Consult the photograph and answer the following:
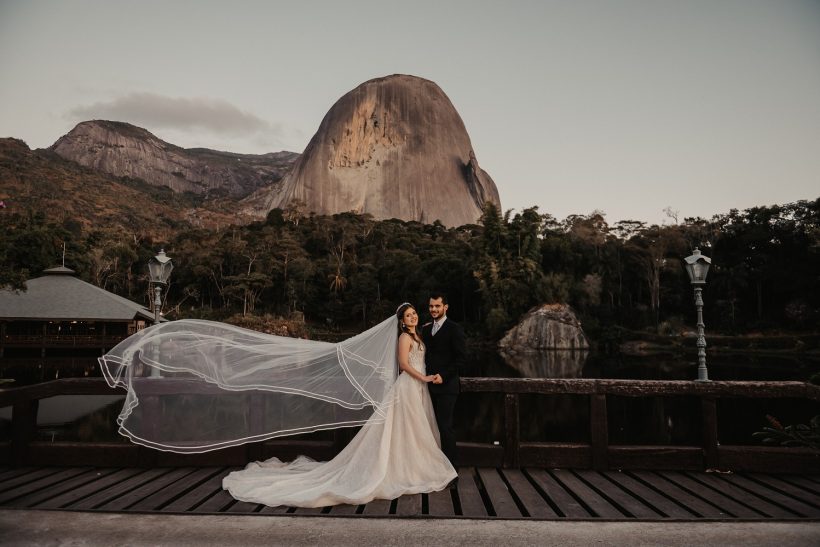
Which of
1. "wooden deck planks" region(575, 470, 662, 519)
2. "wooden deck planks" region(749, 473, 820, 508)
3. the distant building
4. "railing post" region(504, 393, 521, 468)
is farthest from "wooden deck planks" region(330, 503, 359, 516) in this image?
the distant building

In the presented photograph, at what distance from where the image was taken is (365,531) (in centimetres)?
292

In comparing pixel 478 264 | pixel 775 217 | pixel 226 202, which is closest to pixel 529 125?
pixel 478 264

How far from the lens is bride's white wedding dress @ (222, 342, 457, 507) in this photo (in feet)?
11.6

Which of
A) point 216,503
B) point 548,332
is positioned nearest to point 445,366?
point 216,503

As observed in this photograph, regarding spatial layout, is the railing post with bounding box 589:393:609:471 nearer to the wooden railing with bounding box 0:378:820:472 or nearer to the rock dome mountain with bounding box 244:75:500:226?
the wooden railing with bounding box 0:378:820:472

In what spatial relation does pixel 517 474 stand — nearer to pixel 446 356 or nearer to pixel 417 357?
pixel 446 356

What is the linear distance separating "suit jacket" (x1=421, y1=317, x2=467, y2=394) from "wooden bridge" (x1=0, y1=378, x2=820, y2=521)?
364 millimetres

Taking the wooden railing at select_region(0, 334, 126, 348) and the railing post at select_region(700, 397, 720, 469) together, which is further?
the wooden railing at select_region(0, 334, 126, 348)

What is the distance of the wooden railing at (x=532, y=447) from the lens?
14.0 ft

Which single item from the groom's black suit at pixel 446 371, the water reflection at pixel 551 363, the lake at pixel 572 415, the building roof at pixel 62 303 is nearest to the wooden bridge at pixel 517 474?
the groom's black suit at pixel 446 371

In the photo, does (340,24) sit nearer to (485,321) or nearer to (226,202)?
(485,321)

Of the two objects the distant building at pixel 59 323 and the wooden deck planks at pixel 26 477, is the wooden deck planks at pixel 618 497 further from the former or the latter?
the distant building at pixel 59 323

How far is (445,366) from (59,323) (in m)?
33.1

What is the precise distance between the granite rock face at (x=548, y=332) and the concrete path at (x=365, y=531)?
36.3 m
